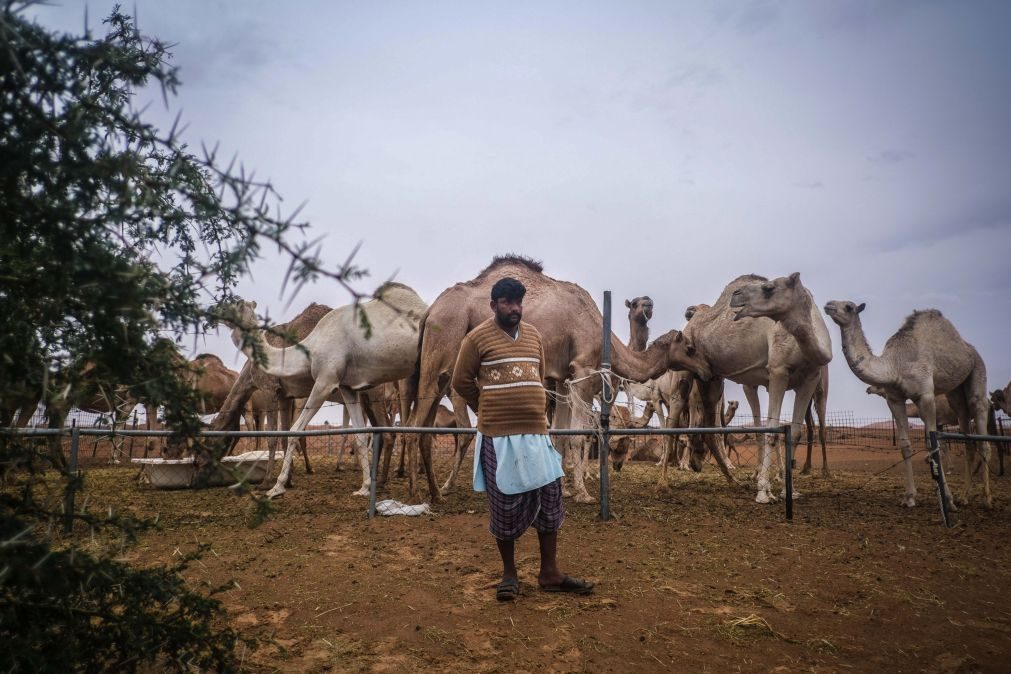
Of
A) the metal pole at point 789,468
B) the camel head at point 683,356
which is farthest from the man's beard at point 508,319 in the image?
the camel head at point 683,356

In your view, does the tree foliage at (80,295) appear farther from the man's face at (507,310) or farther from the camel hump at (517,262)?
the camel hump at (517,262)

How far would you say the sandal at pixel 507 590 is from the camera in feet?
14.4

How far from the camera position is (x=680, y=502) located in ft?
27.2

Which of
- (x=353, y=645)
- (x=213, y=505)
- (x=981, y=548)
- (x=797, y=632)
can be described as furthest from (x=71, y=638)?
(x=981, y=548)

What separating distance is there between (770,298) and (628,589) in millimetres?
4680

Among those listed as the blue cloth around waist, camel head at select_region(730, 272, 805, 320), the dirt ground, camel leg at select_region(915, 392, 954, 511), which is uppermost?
camel head at select_region(730, 272, 805, 320)

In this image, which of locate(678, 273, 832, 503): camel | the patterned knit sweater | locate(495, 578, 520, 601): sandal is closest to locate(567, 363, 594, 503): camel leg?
locate(678, 273, 832, 503): camel

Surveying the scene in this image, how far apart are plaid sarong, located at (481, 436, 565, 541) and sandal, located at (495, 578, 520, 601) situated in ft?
0.91

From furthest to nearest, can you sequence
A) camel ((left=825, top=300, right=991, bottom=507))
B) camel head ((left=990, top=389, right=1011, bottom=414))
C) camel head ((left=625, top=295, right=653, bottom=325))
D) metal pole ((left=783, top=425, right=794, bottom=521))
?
1. camel head ((left=990, top=389, right=1011, bottom=414))
2. camel head ((left=625, top=295, right=653, bottom=325))
3. camel ((left=825, top=300, right=991, bottom=507))
4. metal pole ((left=783, top=425, right=794, bottom=521))

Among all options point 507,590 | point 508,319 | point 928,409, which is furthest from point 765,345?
point 507,590

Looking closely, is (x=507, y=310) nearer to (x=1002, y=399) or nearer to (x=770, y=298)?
(x=770, y=298)

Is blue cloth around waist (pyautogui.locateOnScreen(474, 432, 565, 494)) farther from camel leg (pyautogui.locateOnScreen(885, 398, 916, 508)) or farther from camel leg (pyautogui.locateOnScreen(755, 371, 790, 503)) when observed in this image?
camel leg (pyautogui.locateOnScreen(885, 398, 916, 508))

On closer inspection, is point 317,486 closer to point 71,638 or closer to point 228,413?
point 228,413

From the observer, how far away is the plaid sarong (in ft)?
14.7
